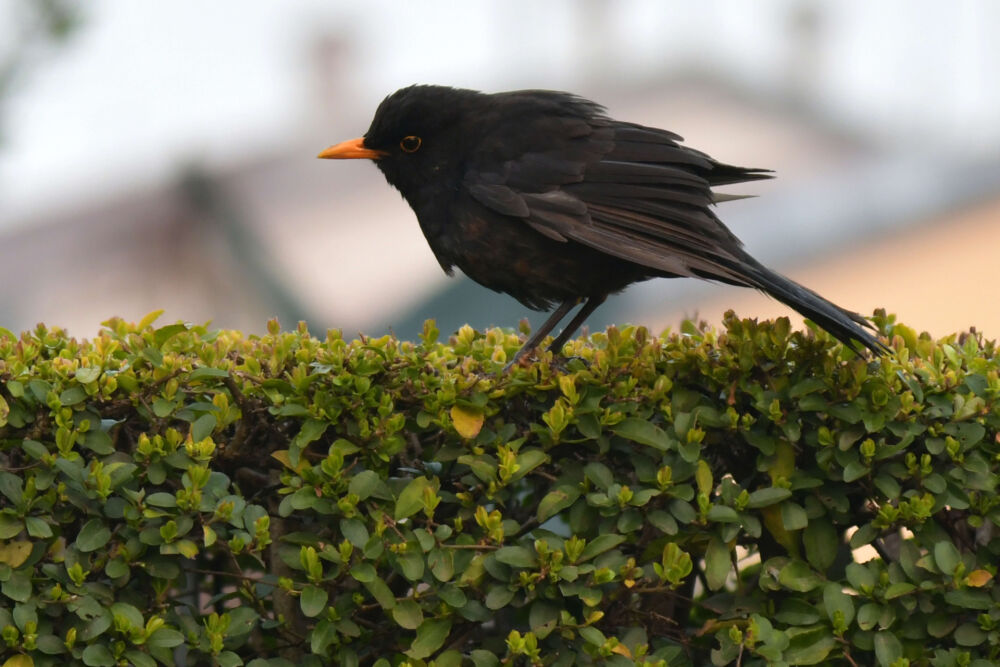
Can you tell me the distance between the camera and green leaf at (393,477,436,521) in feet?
11.9

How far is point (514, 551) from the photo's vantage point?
360 cm

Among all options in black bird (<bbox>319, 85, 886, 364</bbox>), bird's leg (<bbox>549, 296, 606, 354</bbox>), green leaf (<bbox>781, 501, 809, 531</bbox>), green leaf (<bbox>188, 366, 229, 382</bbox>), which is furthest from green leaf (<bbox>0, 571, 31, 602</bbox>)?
green leaf (<bbox>781, 501, 809, 531</bbox>)

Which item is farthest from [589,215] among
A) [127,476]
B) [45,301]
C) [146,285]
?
[45,301]

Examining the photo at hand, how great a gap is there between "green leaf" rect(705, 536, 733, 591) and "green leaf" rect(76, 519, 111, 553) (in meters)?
1.78

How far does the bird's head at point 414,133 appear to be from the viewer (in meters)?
5.24

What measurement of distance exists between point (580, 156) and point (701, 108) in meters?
18.0

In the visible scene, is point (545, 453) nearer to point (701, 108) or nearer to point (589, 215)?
point (589, 215)

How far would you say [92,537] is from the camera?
3.59 meters

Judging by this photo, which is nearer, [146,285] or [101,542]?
[101,542]

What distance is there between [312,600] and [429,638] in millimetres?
369

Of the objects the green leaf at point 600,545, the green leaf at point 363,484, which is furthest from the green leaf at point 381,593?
the green leaf at point 600,545

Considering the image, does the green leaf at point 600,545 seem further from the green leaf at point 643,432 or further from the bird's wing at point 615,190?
the bird's wing at point 615,190

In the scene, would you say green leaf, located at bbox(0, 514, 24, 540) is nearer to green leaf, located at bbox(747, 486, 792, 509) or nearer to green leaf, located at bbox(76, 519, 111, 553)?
green leaf, located at bbox(76, 519, 111, 553)

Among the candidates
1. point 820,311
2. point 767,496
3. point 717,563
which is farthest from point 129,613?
point 820,311
